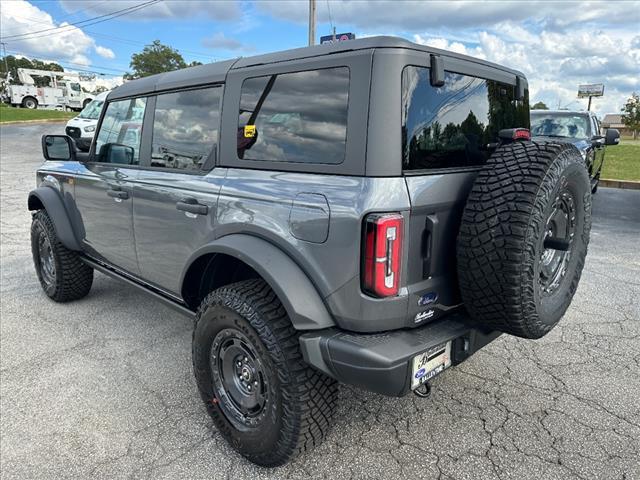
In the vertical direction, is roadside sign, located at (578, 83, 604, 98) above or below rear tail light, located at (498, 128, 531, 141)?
above

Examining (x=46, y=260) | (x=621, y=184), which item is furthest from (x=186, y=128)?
(x=621, y=184)

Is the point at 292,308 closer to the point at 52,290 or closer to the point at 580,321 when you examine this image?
the point at 580,321

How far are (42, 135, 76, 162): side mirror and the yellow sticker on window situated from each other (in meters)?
2.21

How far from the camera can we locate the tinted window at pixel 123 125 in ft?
10.6

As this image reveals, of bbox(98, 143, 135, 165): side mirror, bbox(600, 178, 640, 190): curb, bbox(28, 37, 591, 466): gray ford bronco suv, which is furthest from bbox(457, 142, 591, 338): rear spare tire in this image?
bbox(600, 178, 640, 190): curb

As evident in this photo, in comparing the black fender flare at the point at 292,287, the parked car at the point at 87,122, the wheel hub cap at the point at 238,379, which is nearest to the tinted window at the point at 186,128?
the black fender flare at the point at 292,287

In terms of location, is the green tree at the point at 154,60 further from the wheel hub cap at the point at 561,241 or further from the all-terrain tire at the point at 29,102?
the wheel hub cap at the point at 561,241

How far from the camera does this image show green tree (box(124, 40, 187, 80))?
45.9 m

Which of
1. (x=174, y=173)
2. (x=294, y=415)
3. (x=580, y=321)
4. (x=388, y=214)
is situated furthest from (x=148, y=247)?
(x=580, y=321)

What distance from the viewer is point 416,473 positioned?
2223 millimetres

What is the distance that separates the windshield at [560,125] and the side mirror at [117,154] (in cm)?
704

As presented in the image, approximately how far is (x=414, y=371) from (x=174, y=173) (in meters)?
1.80

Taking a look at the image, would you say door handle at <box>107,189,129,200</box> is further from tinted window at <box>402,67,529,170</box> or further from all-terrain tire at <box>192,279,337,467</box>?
tinted window at <box>402,67,529,170</box>

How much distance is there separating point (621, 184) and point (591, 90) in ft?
158
